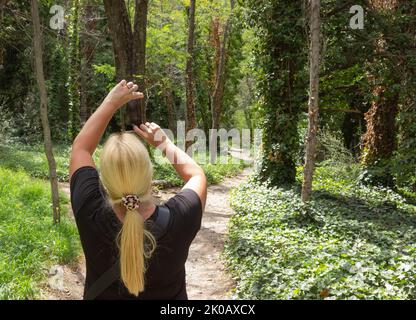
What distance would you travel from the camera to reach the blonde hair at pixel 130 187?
5.69ft

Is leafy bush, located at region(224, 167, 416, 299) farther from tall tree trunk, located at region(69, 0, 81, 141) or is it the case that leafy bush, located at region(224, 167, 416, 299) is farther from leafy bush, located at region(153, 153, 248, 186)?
tall tree trunk, located at region(69, 0, 81, 141)

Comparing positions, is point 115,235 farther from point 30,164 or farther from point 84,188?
point 30,164

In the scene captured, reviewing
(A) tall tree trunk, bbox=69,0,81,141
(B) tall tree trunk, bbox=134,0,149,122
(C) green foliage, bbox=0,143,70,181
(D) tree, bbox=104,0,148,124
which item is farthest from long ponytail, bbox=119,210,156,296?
(A) tall tree trunk, bbox=69,0,81,141

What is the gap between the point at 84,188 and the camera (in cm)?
190

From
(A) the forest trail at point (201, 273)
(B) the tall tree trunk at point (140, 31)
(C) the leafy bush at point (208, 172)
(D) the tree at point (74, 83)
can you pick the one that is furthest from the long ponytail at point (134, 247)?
(D) the tree at point (74, 83)

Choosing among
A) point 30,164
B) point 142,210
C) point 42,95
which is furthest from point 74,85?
point 142,210

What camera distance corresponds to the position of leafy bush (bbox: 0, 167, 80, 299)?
506 centimetres

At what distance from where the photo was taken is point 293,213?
8.56m

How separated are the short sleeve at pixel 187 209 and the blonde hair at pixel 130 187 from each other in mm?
147

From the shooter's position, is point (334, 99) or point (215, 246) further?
point (334, 99)

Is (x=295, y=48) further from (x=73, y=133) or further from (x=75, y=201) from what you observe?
(x=73, y=133)

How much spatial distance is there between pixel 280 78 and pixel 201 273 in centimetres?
689
